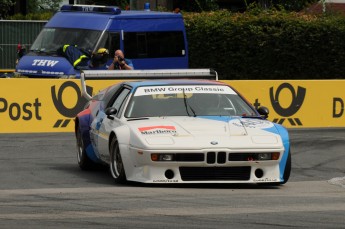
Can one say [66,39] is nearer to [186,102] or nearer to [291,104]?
[291,104]

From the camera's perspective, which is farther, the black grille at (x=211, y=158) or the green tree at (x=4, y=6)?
the green tree at (x=4, y=6)

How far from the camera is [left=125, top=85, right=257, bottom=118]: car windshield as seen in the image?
44.8ft

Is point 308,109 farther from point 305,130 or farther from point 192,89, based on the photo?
point 192,89

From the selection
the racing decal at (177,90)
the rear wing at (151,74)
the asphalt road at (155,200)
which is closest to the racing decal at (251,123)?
the asphalt road at (155,200)

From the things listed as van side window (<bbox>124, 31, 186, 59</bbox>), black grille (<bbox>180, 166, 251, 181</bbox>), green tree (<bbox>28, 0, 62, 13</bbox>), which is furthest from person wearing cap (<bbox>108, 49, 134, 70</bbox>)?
green tree (<bbox>28, 0, 62, 13</bbox>)

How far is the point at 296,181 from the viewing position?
14094 millimetres

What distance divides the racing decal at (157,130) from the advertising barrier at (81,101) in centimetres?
892

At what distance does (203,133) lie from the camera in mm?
12625

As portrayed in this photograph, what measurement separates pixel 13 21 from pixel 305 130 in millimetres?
23444

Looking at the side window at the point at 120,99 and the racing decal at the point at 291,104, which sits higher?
the side window at the point at 120,99

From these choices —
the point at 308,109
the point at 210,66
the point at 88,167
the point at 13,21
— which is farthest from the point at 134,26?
the point at 13,21

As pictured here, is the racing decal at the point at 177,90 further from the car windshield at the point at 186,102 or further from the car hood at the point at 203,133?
the car hood at the point at 203,133

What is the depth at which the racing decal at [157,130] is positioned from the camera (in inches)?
499

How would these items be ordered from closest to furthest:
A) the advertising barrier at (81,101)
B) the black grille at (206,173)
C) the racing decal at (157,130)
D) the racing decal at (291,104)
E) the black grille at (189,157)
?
the black grille at (189,157)
the black grille at (206,173)
the racing decal at (157,130)
the advertising barrier at (81,101)
the racing decal at (291,104)
